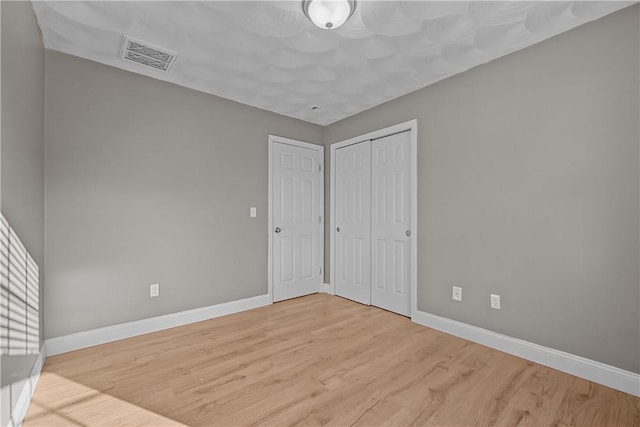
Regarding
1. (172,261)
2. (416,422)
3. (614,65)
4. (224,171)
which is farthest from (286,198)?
(614,65)

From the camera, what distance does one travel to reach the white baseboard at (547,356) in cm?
185

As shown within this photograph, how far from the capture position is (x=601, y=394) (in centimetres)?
182

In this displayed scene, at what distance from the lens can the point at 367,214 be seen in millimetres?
3639

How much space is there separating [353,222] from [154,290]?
93.2 inches

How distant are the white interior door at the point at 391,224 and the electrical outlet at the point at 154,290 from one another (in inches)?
92.6

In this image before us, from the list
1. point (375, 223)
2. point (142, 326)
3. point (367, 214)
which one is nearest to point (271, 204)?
point (367, 214)

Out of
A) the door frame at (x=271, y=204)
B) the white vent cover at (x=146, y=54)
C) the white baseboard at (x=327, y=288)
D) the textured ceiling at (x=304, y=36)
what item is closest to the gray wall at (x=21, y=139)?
the textured ceiling at (x=304, y=36)

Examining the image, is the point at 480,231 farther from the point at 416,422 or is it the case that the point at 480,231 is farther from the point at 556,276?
the point at 416,422

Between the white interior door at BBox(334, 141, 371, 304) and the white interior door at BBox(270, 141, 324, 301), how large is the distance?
30 cm

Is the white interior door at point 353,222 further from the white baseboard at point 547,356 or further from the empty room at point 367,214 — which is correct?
the white baseboard at point 547,356

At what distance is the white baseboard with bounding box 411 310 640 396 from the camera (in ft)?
6.08

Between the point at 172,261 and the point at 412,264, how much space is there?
247 centimetres

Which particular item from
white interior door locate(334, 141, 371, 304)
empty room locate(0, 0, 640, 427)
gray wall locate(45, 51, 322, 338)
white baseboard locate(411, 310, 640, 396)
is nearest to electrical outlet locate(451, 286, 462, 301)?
empty room locate(0, 0, 640, 427)

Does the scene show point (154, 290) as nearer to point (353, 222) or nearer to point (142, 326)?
point (142, 326)
